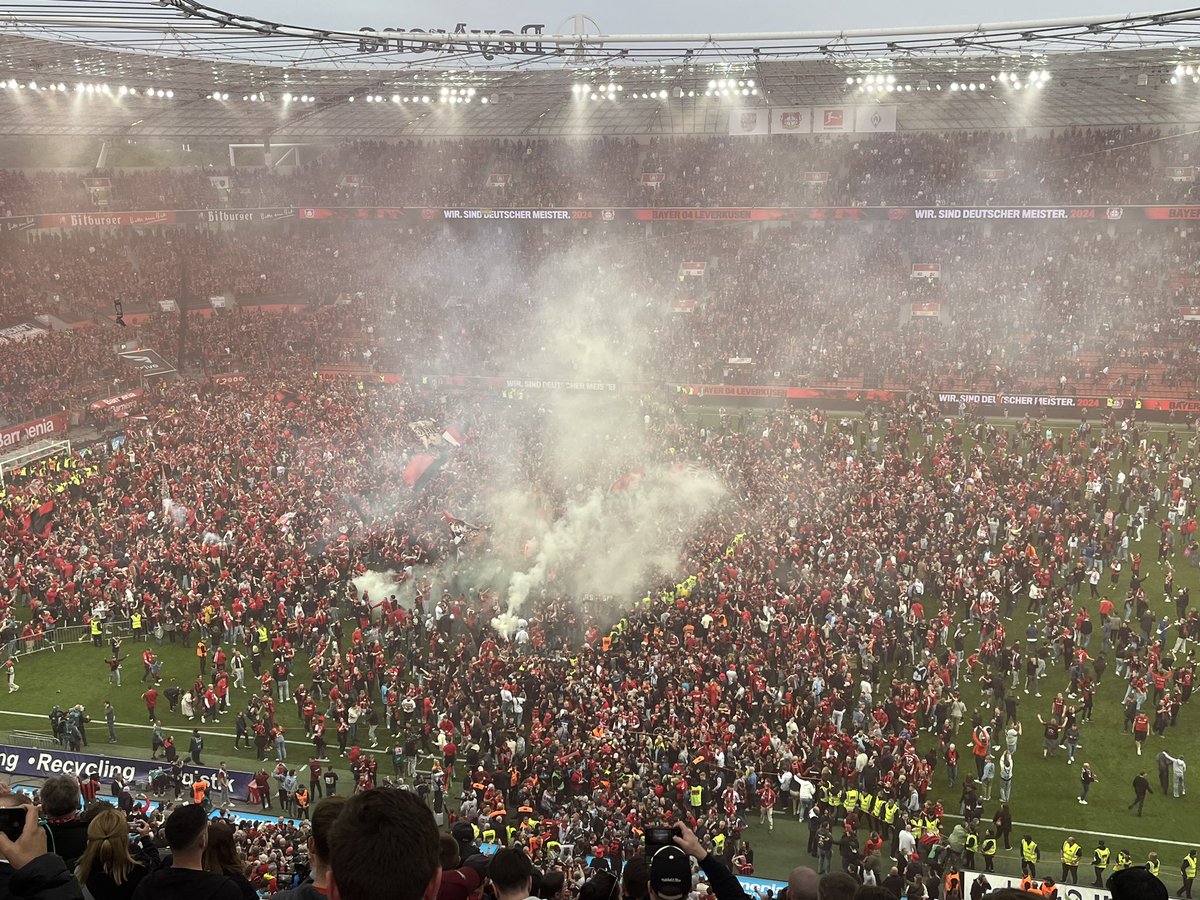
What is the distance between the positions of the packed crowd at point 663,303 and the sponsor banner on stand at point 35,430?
2.88ft

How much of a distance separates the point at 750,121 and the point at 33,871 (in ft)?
168

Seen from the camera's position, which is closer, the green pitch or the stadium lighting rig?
the green pitch

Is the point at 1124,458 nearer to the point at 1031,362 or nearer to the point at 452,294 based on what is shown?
the point at 1031,362

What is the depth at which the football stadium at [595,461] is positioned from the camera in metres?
18.5

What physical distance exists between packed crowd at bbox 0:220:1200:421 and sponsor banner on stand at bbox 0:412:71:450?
2.88 feet

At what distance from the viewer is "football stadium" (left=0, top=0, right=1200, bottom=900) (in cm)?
1852

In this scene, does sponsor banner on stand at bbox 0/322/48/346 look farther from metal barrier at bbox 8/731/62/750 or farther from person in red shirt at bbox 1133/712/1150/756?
person in red shirt at bbox 1133/712/1150/756

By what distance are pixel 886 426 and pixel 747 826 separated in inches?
836

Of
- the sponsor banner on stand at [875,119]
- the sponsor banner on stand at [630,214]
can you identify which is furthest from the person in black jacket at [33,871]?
the sponsor banner on stand at [875,119]

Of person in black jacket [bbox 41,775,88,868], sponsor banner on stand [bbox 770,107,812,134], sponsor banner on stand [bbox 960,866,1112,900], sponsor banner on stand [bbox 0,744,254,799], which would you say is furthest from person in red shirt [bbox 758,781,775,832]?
sponsor banner on stand [bbox 770,107,812,134]

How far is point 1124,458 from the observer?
32.3 m

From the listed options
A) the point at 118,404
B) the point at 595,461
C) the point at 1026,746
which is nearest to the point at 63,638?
the point at 595,461

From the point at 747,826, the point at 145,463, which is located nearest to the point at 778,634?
the point at 747,826

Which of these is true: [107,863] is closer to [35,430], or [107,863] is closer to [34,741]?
[34,741]
